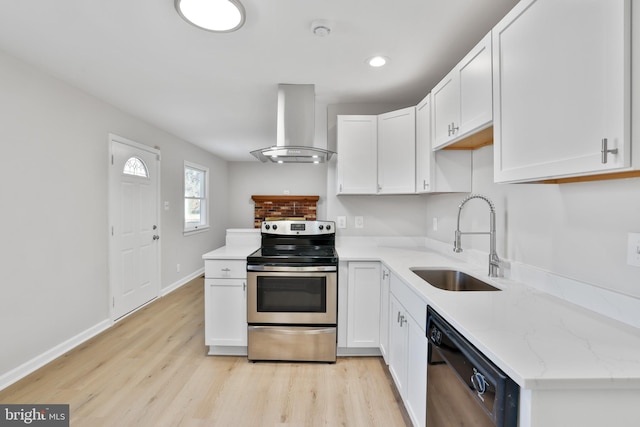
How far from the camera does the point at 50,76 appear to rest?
2459 mm

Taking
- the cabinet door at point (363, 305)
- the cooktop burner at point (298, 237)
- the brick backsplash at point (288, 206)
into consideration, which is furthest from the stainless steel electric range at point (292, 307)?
the brick backsplash at point (288, 206)

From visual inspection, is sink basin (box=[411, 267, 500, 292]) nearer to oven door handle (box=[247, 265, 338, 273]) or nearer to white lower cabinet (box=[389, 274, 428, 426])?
white lower cabinet (box=[389, 274, 428, 426])

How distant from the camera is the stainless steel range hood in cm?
259

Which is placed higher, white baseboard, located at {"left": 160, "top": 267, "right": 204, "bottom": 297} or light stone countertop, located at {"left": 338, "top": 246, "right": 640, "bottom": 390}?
light stone countertop, located at {"left": 338, "top": 246, "right": 640, "bottom": 390}

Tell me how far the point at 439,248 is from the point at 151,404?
242 centimetres

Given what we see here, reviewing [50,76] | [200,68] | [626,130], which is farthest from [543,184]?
[50,76]

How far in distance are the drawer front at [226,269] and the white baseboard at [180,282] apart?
2.18 metres

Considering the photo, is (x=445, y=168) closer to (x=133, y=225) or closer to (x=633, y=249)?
(x=633, y=249)

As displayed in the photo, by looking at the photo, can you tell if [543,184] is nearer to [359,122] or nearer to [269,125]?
[359,122]

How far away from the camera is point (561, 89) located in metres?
1.01

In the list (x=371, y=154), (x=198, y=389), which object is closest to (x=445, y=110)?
(x=371, y=154)

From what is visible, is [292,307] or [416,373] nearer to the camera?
[416,373]

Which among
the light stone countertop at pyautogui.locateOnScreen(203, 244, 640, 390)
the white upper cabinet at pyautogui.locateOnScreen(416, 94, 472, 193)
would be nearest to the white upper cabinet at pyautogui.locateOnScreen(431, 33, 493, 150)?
the white upper cabinet at pyautogui.locateOnScreen(416, 94, 472, 193)

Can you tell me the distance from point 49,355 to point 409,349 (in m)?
2.81
